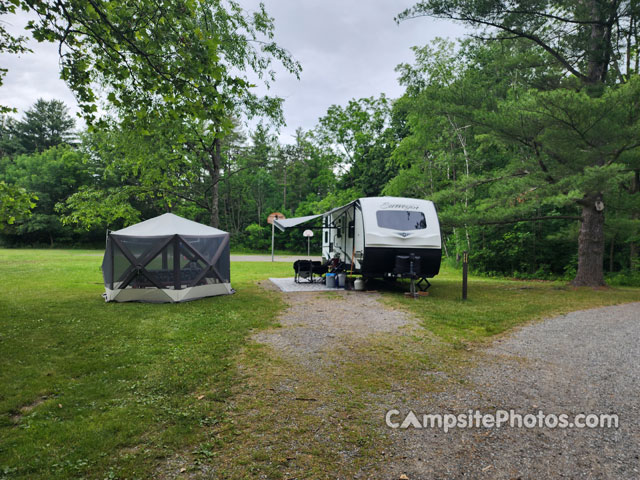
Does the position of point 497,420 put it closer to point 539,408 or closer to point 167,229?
point 539,408

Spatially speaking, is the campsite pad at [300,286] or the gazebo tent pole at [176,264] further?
the campsite pad at [300,286]

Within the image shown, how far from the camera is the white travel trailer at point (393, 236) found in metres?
9.20

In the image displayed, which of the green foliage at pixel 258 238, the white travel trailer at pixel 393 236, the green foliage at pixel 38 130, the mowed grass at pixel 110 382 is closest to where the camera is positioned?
the mowed grass at pixel 110 382

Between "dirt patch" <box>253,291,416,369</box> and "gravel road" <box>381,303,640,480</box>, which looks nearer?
"gravel road" <box>381,303,640,480</box>

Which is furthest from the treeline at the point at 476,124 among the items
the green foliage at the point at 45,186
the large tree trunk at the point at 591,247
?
the green foliage at the point at 45,186

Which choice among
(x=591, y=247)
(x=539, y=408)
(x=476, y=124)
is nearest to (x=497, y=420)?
(x=539, y=408)

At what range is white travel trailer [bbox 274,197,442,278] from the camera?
30.2ft

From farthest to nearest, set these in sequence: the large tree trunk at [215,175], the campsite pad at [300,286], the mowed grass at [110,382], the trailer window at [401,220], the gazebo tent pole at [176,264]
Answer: the large tree trunk at [215,175]
the campsite pad at [300,286]
the trailer window at [401,220]
the gazebo tent pole at [176,264]
the mowed grass at [110,382]

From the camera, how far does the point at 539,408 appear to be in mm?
2967

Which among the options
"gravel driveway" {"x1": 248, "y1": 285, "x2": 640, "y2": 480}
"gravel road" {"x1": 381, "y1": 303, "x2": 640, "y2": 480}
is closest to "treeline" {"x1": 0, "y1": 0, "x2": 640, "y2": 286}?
"gravel driveway" {"x1": 248, "y1": 285, "x2": 640, "y2": 480}

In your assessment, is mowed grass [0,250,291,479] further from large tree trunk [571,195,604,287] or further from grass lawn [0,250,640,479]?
large tree trunk [571,195,604,287]

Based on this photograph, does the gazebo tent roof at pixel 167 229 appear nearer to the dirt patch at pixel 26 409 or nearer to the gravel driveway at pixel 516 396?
the gravel driveway at pixel 516 396

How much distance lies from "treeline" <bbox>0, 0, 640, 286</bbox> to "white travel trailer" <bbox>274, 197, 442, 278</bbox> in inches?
48.6

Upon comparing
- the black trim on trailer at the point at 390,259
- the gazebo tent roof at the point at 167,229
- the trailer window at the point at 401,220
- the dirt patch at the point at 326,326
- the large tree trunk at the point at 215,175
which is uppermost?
the large tree trunk at the point at 215,175
